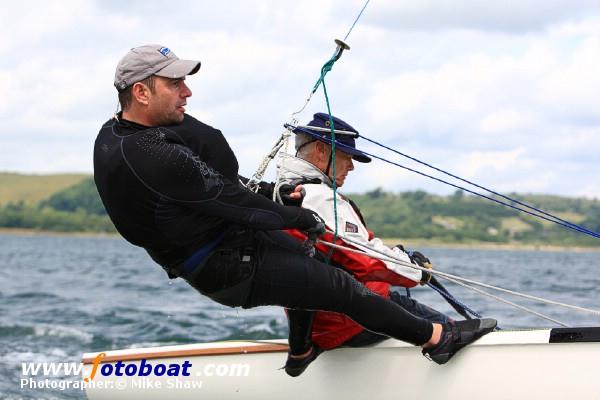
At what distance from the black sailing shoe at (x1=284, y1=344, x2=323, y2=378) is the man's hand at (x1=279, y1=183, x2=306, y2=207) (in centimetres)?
92

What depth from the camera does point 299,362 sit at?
15.1 ft

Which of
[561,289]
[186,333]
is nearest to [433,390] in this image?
[186,333]

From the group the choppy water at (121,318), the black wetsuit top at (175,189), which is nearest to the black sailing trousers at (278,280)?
the black wetsuit top at (175,189)

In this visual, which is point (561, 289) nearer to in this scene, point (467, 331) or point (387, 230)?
point (467, 331)

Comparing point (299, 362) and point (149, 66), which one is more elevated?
point (149, 66)

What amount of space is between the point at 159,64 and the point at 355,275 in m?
1.43

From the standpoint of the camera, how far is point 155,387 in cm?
516

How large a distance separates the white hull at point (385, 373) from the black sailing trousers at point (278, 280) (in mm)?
519

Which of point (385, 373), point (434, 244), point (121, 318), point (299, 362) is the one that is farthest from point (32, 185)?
point (385, 373)

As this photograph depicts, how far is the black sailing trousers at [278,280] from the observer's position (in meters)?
3.84

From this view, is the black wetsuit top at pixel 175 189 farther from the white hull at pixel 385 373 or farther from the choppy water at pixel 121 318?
the choppy water at pixel 121 318

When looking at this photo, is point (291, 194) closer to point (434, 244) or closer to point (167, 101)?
point (167, 101)

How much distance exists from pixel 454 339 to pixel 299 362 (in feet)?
2.74

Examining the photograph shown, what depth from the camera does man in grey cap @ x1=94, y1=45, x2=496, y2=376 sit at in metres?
3.55
